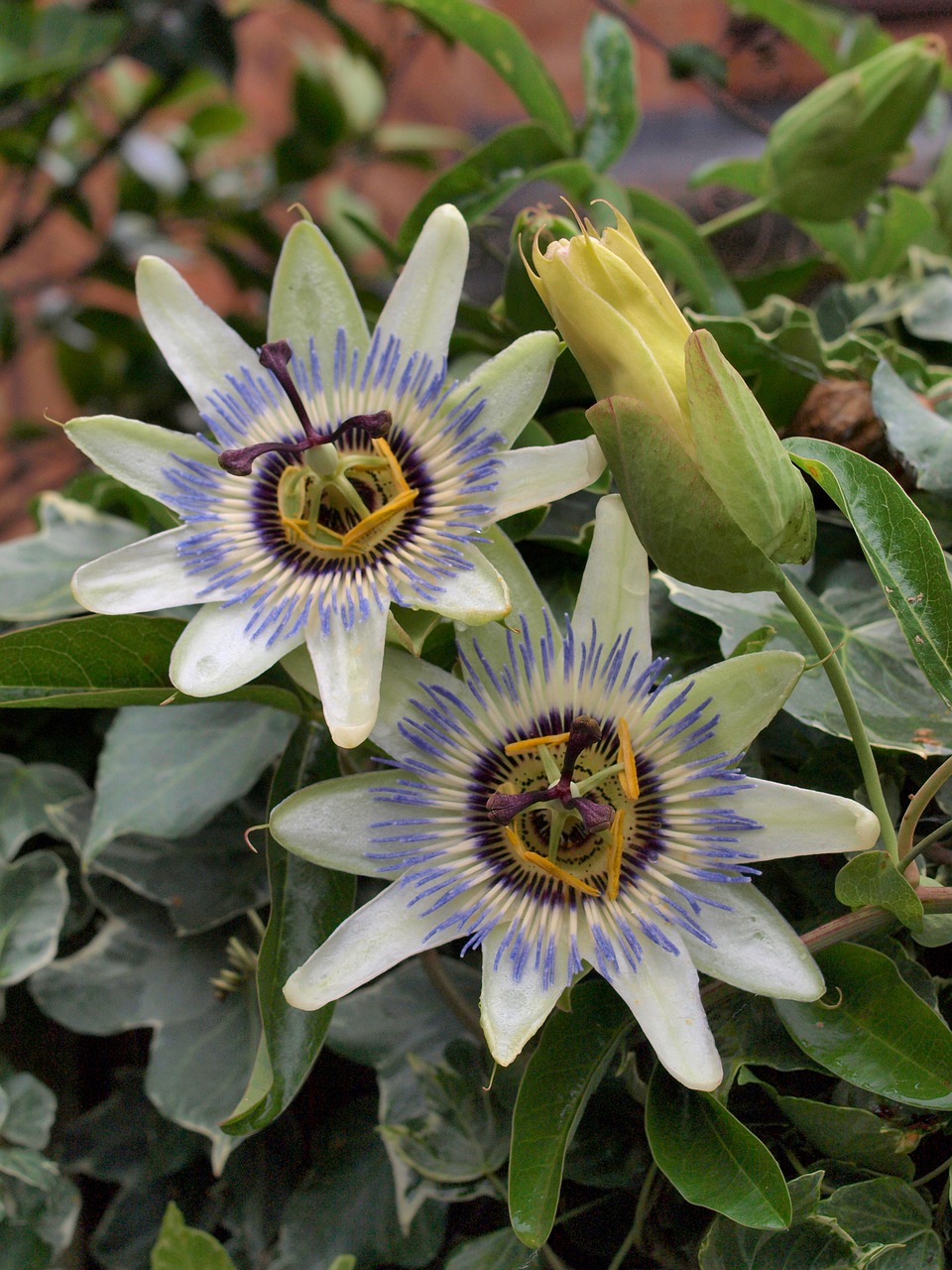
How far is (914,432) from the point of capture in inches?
30.0

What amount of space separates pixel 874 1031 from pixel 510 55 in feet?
3.06

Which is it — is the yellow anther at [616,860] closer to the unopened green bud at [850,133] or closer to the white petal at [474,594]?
the white petal at [474,594]

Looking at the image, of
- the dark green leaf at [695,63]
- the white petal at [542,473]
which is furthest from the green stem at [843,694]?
the dark green leaf at [695,63]

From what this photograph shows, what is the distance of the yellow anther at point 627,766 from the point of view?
1.90 ft

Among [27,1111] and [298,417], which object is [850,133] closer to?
[298,417]

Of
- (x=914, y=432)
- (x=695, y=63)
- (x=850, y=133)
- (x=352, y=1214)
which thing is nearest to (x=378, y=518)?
(x=914, y=432)

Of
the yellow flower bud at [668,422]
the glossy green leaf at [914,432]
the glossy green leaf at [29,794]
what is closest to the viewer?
the yellow flower bud at [668,422]

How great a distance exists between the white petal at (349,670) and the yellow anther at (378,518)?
0.06 m

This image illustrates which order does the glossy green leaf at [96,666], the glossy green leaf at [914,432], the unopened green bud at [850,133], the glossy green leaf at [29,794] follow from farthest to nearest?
the unopened green bud at [850,133] < the glossy green leaf at [29,794] < the glossy green leaf at [914,432] < the glossy green leaf at [96,666]

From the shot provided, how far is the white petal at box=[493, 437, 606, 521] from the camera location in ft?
1.96

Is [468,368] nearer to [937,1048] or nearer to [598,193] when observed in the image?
[598,193]

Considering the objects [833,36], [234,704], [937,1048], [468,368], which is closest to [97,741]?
[234,704]

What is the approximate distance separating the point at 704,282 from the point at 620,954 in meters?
0.67

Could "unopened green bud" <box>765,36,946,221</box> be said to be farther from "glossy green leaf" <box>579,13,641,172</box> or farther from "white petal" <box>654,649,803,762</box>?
"white petal" <box>654,649,803,762</box>
